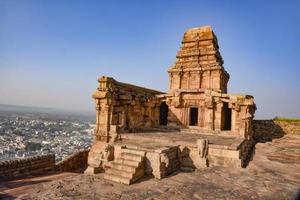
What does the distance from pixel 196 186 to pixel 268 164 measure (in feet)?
16.1

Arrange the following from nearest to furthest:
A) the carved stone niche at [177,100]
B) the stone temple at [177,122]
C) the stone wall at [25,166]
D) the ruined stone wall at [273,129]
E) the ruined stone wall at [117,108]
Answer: the stone temple at [177,122] < the stone wall at [25,166] < the ruined stone wall at [117,108] < the carved stone niche at [177,100] < the ruined stone wall at [273,129]

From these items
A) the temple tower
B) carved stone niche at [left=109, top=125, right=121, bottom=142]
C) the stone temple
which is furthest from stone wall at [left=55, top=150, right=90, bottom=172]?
the temple tower

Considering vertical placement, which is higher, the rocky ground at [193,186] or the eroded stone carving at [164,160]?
the eroded stone carving at [164,160]

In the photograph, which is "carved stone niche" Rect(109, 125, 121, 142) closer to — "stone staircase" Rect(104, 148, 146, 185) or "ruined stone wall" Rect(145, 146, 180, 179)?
"stone staircase" Rect(104, 148, 146, 185)

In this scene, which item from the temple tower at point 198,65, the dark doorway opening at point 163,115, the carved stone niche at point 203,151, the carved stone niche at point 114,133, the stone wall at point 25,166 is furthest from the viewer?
the dark doorway opening at point 163,115

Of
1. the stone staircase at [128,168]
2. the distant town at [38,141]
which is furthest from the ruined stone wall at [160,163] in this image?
the distant town at [38,141]

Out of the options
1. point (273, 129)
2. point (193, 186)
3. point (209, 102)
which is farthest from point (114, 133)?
point (273, 129)

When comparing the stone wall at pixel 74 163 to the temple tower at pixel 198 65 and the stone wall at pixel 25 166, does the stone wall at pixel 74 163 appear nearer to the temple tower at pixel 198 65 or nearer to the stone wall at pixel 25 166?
the stone wall at pixel 25 166

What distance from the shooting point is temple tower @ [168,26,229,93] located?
1828cm

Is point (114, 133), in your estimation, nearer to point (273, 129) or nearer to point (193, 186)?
point (193, 186)

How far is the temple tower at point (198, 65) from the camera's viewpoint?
18.3 meters

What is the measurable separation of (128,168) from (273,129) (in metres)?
16.9

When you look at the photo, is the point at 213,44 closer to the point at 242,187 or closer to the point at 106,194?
the point at 242,187

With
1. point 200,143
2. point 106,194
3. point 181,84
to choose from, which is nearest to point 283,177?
point 200,143
